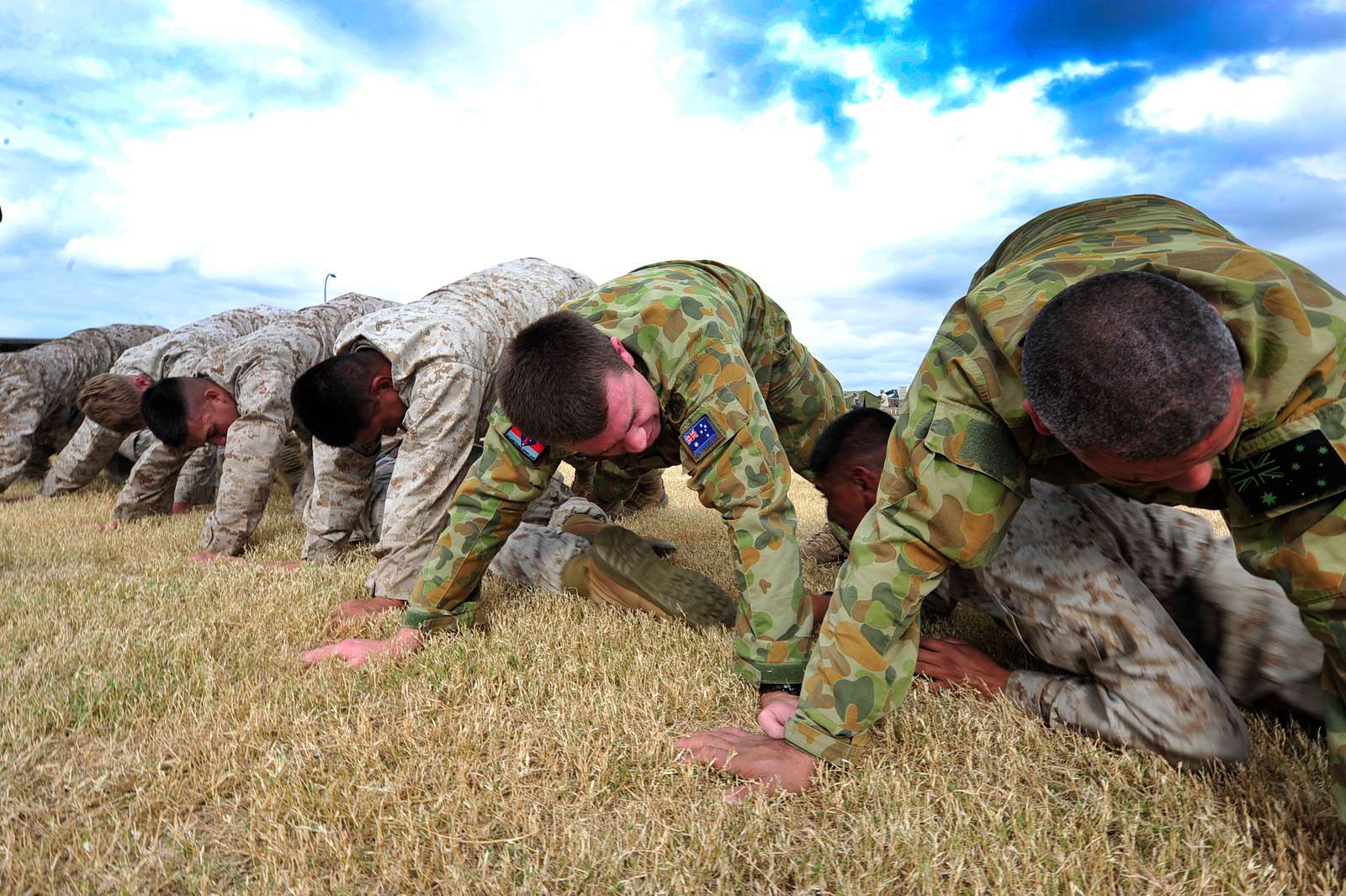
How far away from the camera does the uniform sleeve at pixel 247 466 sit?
4738mm

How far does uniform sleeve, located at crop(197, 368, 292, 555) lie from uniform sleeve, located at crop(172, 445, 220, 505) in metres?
2.06

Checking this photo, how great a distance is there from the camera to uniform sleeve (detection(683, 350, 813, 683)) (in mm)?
2420

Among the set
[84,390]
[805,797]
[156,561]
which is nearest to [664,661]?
[805,797]

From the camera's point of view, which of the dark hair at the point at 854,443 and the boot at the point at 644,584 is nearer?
the dark hair at the point at 854,443

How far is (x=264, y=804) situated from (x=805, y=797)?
138 centimetres

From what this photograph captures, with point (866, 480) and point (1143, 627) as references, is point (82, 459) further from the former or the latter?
point (1143, 627)

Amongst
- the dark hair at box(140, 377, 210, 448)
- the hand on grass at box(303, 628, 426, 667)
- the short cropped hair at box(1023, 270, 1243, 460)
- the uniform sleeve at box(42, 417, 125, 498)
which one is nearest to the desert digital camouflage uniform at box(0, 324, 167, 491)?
the uniform sleeve at box(42, 417, 125, 498)

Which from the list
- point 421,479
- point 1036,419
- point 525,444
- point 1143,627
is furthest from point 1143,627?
point 421,479

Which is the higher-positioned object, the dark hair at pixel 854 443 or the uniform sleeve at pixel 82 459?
the dark hair at pixel 854 443

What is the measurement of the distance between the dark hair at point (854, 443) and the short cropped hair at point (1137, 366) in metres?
1.27

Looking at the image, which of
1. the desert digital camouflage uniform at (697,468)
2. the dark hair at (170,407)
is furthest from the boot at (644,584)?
the dark hair at (170,407)

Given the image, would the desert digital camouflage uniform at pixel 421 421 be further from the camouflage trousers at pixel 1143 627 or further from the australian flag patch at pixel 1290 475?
the australian flag patch at pixel 1290 475

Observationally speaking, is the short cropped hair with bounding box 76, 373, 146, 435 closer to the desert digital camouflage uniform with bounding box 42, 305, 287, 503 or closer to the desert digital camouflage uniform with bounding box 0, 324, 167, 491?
the desert digital camouflage uniform with bounding box 42, 305, 287, 503

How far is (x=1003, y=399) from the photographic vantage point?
5.72ft
